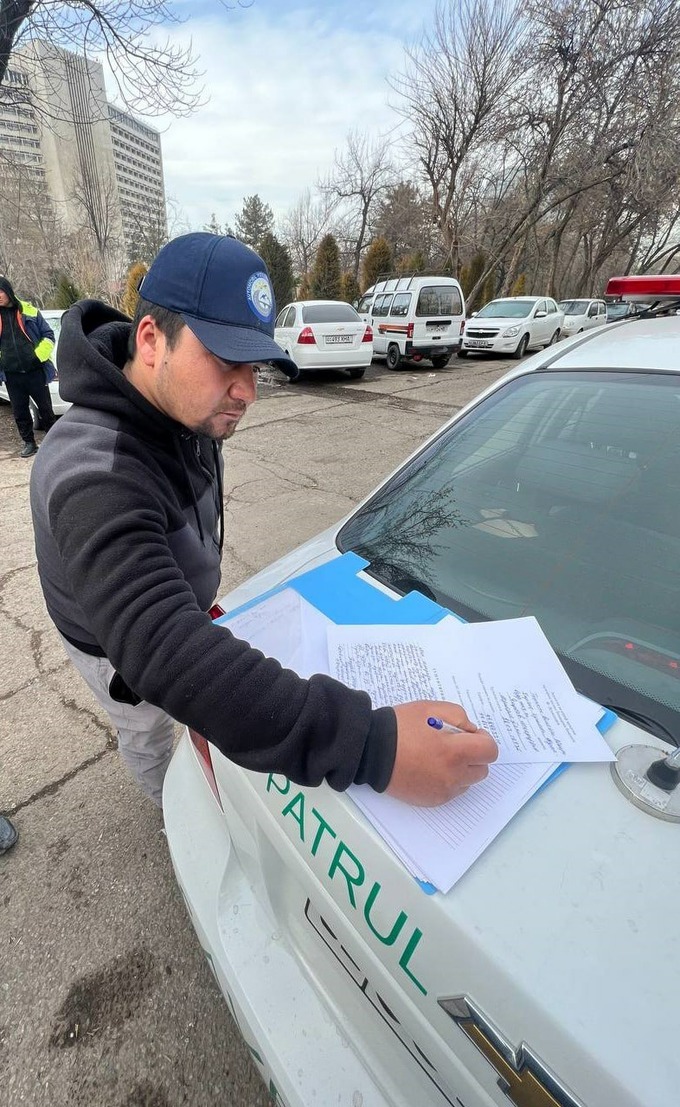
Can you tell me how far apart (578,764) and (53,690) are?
2.56 metres

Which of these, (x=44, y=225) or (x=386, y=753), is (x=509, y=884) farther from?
(x=44, y=225)

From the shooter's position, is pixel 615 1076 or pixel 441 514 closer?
pixel 615 1076

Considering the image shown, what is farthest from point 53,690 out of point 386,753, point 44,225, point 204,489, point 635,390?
point 44,225

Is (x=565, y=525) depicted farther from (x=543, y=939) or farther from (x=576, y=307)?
(x=576, y=307)

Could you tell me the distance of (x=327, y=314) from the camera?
995 centimetres

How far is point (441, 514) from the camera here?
5.11 feet

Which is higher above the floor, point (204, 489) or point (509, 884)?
point (204, 489)

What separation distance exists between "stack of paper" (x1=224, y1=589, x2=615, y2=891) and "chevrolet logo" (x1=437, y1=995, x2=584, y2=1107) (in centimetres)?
15

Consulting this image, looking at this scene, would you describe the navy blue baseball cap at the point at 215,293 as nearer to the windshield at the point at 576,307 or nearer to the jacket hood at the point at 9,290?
the jacket hood at the point at 9,290

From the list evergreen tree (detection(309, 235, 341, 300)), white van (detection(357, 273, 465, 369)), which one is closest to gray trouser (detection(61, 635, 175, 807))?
white van (detection(357, 273, 465, 369))

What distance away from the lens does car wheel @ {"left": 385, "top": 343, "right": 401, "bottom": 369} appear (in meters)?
12.0

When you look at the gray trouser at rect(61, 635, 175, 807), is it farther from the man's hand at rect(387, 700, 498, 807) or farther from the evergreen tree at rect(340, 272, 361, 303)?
the evergreen tree at rect(340, 272, 361, 303)

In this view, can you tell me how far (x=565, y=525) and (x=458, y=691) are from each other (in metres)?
0.64

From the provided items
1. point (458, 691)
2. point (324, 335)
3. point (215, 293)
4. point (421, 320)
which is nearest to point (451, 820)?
point (458, 691)
